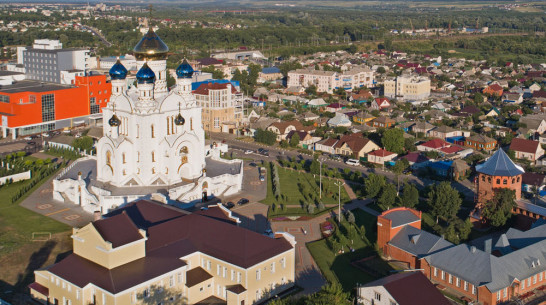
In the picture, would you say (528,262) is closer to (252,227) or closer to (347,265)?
(347,265)

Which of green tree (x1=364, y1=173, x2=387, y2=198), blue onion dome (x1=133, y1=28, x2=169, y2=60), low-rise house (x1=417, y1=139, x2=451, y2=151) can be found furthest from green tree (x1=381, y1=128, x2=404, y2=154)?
blue onion dome (x1=133, y1=28, x2=169, y2=60)

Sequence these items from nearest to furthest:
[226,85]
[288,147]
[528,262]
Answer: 1. [528,262]
2. [288,147]
3. [226,85]

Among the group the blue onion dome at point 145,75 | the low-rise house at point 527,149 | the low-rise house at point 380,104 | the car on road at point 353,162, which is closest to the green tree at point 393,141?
the car on road at point 353,162

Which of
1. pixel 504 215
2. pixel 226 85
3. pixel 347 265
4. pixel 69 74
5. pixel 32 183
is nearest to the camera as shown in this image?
pixel 347 265

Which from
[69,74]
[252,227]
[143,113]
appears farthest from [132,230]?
[69,74]

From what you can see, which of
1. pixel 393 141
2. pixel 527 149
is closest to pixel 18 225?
pixel 393 141

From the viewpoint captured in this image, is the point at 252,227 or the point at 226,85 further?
the point at 226,85
